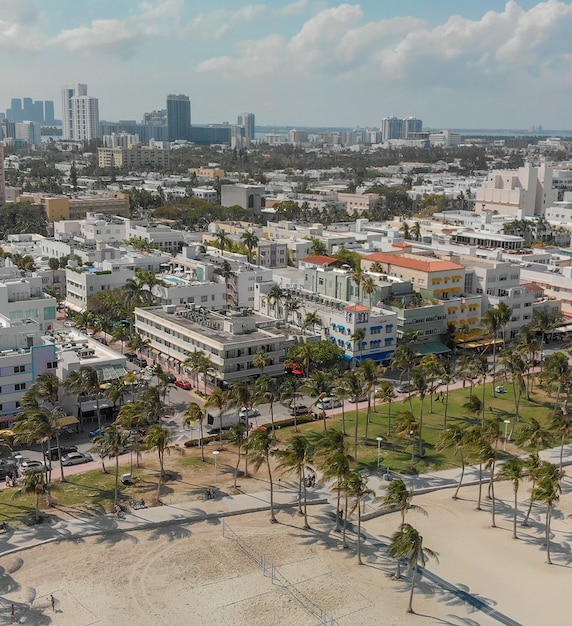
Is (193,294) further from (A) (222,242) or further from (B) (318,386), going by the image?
(A) (222,242)

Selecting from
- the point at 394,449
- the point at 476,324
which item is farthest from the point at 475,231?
the point at 394,449

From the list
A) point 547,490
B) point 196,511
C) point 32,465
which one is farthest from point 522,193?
point 32,465

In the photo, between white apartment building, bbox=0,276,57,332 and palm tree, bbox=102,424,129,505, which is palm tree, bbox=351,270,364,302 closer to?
white apartment building, bbox=0,276,57,332

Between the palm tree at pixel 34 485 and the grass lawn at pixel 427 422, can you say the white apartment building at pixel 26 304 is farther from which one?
the palm tree at pixel 34 485

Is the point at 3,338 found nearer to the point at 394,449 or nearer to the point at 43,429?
the point at 43,429

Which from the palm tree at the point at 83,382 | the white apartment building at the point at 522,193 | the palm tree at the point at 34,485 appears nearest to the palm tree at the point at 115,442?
the palm tree at the point at 34,485

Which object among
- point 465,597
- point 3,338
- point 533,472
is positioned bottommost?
point 465,597
